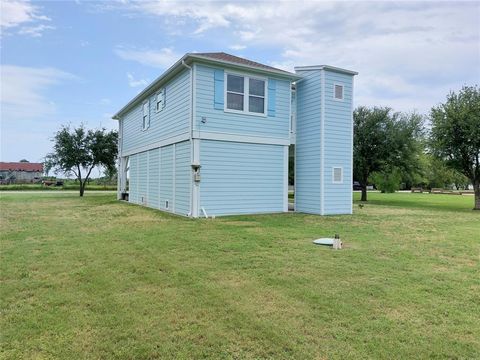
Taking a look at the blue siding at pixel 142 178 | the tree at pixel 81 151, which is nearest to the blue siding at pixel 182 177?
the blue siding at pixel 142 178

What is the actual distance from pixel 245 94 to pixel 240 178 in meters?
2.86

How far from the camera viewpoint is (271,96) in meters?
12.4

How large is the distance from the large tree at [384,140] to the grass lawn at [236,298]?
49.5 feet

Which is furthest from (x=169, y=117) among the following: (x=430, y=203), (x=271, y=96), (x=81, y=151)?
(x=430, y=203)

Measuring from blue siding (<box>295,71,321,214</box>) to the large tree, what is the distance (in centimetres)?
952

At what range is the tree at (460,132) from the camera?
1606 cm

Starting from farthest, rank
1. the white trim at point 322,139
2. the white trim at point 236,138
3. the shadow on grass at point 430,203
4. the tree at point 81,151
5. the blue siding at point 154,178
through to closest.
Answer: the tree at point 81,151 → the shadow on grass at point 430,203 → the blue siding at point 154,178 → the white trim at point 322,139 → the white trim at point 236,138

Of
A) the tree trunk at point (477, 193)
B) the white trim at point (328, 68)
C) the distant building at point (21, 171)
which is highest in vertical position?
the white trim at point (328, 68)

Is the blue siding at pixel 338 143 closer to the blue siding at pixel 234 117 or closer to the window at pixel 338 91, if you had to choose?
the window at pixel 338 91

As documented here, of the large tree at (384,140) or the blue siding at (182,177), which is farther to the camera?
the large tree at (384,140)

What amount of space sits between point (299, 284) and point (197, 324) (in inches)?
60.3

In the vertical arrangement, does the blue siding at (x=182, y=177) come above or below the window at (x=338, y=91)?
below

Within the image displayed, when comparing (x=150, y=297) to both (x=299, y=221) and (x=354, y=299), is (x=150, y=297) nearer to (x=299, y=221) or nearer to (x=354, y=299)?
(x=354, y=299)

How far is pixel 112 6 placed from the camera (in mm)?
12078
